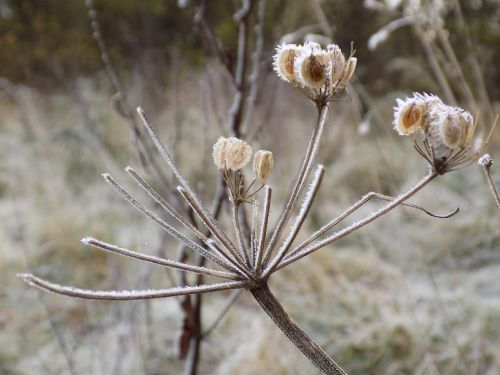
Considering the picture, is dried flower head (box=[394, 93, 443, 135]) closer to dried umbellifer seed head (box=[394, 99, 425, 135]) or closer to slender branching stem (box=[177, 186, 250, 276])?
dried umbellifer seed head (box=[394, 99, 425, 135])

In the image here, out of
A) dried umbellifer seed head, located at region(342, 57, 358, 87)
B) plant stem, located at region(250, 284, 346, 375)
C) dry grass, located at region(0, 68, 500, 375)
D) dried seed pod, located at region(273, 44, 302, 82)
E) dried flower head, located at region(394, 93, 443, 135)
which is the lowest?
plant stem, located at region(250, 284, 346, 375)

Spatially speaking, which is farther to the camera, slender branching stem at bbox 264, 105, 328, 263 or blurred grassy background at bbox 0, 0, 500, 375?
blurred grassy background at bbox 0, 0, 500, 375

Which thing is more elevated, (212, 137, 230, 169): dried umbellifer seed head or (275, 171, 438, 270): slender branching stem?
(212, 137, 230, 169): dried umbellifer seed head

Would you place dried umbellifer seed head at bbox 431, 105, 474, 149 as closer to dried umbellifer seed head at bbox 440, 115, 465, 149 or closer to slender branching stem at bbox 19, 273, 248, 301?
dried umbellifer seed head at bbox 440, 115, 465, 149

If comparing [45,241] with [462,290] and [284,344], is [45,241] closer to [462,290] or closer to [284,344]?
[284,344]

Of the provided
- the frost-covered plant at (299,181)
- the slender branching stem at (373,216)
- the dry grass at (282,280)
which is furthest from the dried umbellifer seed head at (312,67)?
the dry grass at (282,280)

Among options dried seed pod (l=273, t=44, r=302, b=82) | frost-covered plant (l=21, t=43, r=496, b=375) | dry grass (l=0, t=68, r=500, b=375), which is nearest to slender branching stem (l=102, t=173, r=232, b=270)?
frost-covered plant (l=21, t=43, r=496, b=375)

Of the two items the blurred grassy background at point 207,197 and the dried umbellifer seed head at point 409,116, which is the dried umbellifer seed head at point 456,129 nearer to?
the dried umbellifer seed head at point 409,116
